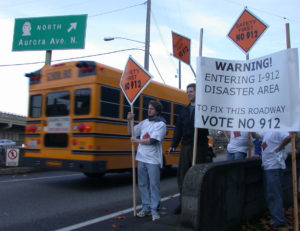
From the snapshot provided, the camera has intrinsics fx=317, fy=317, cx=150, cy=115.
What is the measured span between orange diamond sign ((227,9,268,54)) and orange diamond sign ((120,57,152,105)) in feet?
8.57

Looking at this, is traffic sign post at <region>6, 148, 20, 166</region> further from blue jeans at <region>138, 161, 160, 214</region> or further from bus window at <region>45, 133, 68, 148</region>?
blue jeans at <region>138, 161, 160, 214</region>

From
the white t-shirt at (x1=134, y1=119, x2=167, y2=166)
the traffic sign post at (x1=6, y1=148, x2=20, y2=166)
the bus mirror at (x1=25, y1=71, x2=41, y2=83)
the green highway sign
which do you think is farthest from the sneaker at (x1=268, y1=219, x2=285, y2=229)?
the green highway sign

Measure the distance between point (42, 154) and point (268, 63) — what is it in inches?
244

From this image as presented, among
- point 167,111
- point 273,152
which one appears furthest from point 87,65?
point 273,152

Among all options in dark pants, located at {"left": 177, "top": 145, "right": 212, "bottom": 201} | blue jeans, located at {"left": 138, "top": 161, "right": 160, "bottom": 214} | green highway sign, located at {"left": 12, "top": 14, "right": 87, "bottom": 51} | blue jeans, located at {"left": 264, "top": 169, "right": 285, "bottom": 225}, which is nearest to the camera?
blue jeans, located at {"left": 264, "top": 169, "right": 285, "bottom": 225}

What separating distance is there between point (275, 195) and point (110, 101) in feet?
15.3

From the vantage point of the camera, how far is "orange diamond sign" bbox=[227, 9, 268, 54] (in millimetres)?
6672

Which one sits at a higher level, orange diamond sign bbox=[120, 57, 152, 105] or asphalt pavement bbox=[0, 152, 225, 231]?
orange diamond sign bbox=[120, 57, 152, 105]

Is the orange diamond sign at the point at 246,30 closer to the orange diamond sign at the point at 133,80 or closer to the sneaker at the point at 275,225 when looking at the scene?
the orange diamond sign at the point at 133,80

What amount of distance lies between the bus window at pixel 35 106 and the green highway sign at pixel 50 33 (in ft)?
17.3

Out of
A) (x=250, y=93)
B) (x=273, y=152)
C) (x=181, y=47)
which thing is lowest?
(x=273, y=152)

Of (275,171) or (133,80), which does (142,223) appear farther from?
(133,80)

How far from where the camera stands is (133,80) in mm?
5355

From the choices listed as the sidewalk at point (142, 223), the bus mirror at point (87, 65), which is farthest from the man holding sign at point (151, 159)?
the bus mirror at point (87, 65)
